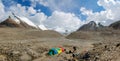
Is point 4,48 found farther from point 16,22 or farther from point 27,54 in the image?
point 16,22

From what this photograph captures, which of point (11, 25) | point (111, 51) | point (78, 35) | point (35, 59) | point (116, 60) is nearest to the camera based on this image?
point (116, 60)

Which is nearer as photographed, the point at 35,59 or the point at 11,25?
the point at 35,59

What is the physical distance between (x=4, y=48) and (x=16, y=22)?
73835 millimetres

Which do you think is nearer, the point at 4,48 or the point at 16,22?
the point at 4,48

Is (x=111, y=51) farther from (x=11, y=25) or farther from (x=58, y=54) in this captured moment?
(x=11, y=25)

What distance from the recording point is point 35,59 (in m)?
32.4

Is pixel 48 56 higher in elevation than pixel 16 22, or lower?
lower

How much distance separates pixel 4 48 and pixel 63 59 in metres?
9.30

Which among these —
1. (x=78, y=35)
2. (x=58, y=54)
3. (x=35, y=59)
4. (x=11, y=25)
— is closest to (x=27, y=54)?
(x=35, y=59)

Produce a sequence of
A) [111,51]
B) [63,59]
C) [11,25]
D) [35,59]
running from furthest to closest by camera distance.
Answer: [11,25] < [35,59] < [63,59] < [111,51]

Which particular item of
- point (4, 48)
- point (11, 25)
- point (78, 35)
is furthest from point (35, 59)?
point (11, 25)

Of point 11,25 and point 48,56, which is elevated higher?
point 11,25

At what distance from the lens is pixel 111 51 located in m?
26.4

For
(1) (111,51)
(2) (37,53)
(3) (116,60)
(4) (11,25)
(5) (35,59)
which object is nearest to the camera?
(3) (116,60)
